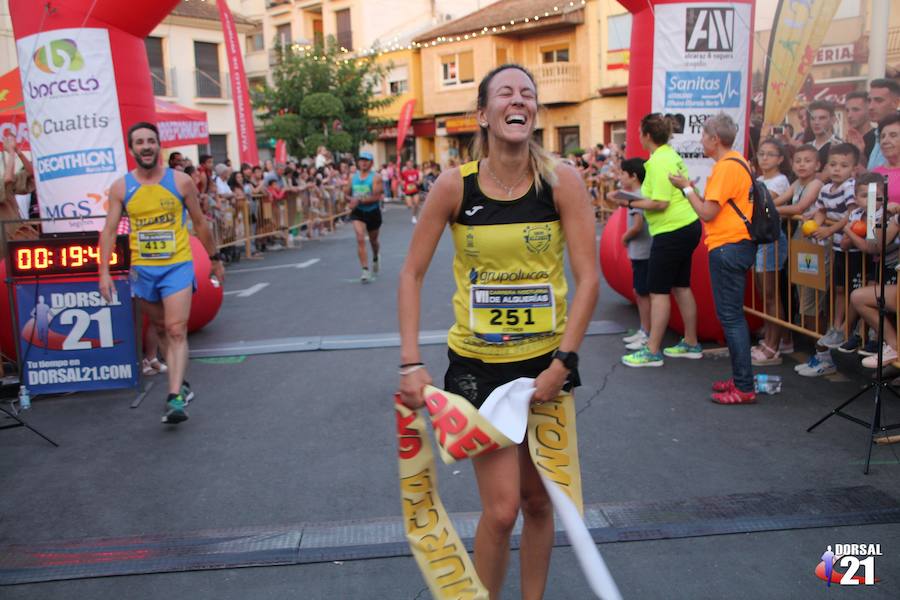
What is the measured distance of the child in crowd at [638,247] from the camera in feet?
23.6

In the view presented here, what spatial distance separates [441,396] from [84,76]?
5.87 meters

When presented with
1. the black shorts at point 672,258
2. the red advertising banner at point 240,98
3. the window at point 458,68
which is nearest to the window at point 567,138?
the window at point 458,68

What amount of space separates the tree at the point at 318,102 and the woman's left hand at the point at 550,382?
1324 inches

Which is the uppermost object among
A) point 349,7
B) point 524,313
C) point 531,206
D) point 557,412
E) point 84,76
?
point 349,7

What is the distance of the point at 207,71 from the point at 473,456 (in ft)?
134

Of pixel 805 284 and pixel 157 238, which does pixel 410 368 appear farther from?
pixel 805 284

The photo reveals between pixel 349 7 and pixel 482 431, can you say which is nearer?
pixel 482 431

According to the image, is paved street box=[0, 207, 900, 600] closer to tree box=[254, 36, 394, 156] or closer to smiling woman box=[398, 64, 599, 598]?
smiling woman box=[398, 64, 599, 598]

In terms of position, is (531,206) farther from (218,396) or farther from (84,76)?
(84,76)

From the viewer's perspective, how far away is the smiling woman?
281 centimetres

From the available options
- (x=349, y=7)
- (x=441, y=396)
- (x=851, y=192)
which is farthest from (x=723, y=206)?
(x=349, y=7)

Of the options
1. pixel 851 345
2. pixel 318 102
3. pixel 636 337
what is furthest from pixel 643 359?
pixel 318 102

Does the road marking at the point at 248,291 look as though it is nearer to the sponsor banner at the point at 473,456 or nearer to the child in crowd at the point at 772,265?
the child in crowd at the point at 772,265

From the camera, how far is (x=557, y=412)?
9.43ft
